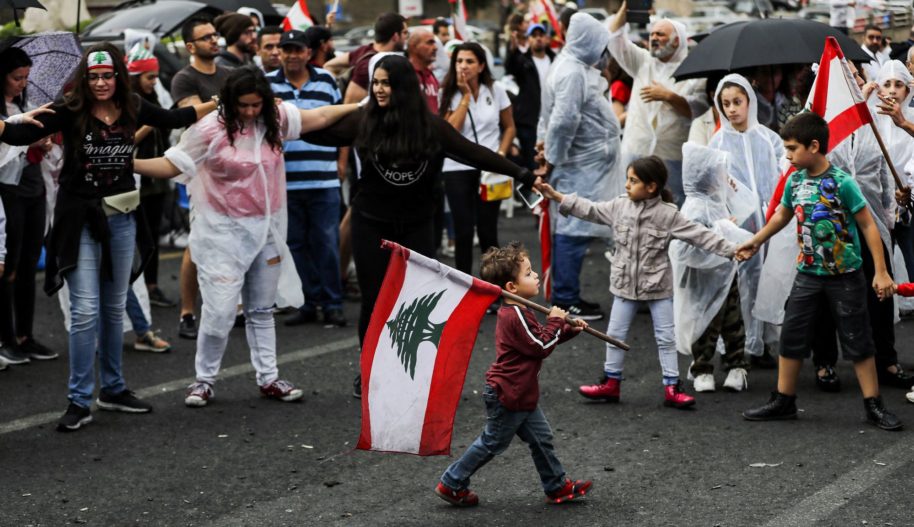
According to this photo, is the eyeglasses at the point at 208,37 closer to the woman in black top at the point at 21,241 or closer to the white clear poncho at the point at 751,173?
the woman in black top at the point at 21,241

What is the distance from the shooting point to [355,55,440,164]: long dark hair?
6.71 metres

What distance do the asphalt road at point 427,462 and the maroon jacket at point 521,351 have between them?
466 millimetres

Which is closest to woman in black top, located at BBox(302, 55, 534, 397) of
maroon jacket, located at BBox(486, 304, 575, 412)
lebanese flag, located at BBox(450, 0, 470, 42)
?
maroon jacket, located at BBox(486, 304, 575, 412)

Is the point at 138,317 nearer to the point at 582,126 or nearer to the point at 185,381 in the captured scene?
the point at 185,381

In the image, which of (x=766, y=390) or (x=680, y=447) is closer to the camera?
(x=680, y=447)

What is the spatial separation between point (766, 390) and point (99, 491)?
3.54 m

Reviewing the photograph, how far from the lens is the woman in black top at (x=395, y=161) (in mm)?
6727

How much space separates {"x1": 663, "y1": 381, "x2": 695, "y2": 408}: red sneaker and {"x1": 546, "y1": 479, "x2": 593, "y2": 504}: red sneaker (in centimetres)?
153

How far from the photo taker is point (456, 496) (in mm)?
5336

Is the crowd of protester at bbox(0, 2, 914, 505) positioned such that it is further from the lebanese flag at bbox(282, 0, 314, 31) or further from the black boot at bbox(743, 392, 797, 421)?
the lebanese flag at bbox(282, 0, 314, 31)

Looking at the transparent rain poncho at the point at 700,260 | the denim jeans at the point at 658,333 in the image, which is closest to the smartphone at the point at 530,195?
the denim jeans at the point at 658,333

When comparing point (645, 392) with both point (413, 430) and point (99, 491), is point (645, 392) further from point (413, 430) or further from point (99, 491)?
point (99, 491)

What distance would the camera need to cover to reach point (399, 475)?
5836mm

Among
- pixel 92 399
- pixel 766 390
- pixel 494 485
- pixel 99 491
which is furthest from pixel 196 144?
pixel 766 390
